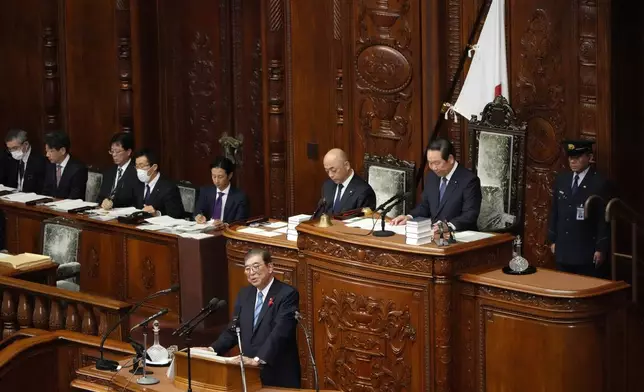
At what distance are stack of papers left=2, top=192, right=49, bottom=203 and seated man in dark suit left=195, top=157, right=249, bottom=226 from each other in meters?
2.23

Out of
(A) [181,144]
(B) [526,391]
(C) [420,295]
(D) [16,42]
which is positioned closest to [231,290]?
(C) [420,295]

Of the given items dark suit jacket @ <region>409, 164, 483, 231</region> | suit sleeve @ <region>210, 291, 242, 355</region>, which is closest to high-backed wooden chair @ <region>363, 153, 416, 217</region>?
dark suit jacket @ <region>409, 164, 483, 231</region>

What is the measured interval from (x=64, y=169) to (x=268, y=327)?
5.48m

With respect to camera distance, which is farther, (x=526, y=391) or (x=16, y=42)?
(x=16, y=42)

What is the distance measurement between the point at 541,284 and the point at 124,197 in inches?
203

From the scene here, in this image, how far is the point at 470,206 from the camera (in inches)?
362

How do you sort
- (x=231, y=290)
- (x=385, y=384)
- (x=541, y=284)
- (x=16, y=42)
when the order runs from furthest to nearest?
(x=16, y=42), (x=231, y=290), (x=385, y=384), (x=541, y=284)

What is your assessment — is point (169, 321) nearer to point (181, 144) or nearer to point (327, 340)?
point (327, 340)

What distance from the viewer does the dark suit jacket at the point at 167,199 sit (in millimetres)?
11414

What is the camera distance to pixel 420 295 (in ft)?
26.8

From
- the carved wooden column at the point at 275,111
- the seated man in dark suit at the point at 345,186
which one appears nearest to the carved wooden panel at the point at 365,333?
the seated man in dark suit at the point at 345,186

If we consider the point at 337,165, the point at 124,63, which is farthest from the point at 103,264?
the point at 124,63

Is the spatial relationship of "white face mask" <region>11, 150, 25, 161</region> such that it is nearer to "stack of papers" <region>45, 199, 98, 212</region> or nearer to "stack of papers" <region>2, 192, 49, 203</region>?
"stack of papers" <region>2, 192, 49, 203</region>

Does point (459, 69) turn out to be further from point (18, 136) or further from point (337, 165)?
point (18, 136)
